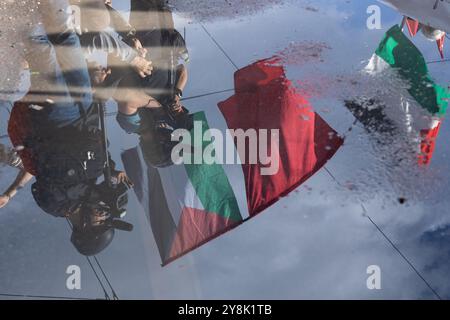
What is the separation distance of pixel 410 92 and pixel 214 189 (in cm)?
127

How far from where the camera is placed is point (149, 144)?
2.61 meters

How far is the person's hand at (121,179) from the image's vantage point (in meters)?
2.40

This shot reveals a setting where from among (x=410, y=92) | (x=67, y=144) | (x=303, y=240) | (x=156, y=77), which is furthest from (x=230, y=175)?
(x=410, y=92)

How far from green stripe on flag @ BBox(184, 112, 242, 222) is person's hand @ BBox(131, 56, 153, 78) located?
821mm

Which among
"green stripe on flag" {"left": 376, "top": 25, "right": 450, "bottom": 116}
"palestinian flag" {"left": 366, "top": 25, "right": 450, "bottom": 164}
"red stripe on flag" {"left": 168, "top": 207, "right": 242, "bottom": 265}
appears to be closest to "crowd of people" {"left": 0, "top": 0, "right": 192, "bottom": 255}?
"red stripe on flag" {"left": 168, "top": 207, "right": 242, "bottom": 265}

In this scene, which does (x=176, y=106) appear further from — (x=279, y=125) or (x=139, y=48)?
(x=139, y=48)

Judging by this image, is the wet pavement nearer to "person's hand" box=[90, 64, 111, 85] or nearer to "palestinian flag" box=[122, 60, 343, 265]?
"palestinian flag" box=[122, 60, 343, 265]

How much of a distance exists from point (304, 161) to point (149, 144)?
748 millimetres

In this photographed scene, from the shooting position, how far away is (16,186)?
2.39m

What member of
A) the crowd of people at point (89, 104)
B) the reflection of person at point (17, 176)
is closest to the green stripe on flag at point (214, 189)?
the crowd of people at point (89, 104)

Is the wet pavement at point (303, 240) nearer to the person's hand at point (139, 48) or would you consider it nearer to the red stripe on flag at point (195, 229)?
the red stripe on flag at point (195, 229)

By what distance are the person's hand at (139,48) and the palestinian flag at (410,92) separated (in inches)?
51.8
